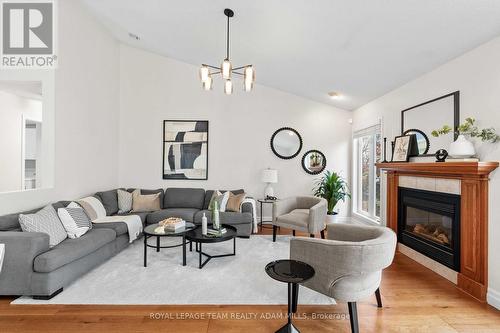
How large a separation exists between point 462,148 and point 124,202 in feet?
16.8

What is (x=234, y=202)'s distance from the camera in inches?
190

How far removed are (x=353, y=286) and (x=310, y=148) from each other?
4.05 meters

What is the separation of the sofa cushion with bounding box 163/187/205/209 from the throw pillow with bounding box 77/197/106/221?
4.04ft

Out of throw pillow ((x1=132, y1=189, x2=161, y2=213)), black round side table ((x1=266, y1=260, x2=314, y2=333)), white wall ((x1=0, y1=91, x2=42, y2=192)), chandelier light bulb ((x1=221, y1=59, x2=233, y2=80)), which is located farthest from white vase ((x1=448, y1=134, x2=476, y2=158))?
white wall ((x1=0, y1=91, x2=42, y2=192))

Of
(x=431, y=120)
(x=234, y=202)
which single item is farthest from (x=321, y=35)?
(x=234, y=202)

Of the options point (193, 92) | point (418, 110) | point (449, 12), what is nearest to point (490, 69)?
point (449, 12)

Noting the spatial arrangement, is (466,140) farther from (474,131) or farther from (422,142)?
(422,142)

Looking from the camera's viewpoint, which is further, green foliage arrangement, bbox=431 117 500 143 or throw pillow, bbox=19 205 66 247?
throw pillow, bbox=19 205 66 247

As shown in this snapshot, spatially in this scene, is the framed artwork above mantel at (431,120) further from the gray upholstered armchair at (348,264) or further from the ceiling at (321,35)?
the gray upholstered armchair at (348,264)

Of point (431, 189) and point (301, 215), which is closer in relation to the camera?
point (431, 189)

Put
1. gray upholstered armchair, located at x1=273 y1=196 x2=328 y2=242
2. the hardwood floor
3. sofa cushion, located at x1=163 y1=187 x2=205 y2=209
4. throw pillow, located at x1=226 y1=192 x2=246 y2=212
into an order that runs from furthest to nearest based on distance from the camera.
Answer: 1. sofa cushion, located at x1=163 y1=187 x2=205 y2=209
2. throw pillow, located at x1=226 y1=192 x2=246 y2=212
3. gray upholstered armchair, located at x1=273 y1=196 x2=328 y2=242
4. the hardwood floor

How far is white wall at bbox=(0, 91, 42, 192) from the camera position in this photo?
4410 millimetres

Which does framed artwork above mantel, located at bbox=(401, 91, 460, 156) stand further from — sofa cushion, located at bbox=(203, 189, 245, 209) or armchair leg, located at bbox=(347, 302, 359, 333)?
sofa cushion, located at bbox=(203, 189, 245, 209)

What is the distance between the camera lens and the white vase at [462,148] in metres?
2.63
